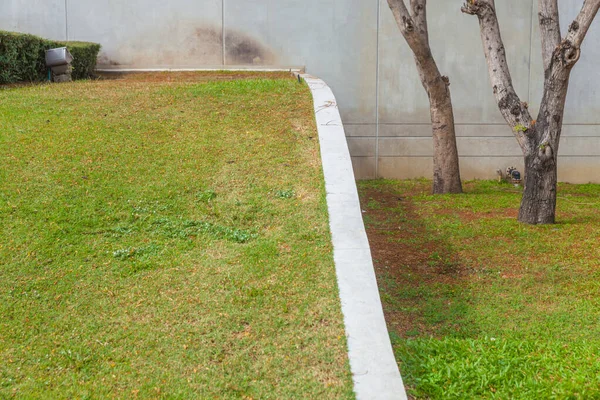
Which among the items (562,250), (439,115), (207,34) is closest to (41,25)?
(207,34)

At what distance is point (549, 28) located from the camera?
7.52 meters

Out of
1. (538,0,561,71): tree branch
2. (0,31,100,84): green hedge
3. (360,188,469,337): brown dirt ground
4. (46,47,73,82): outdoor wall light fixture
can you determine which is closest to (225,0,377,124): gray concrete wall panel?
(0,31,100,84): green hedge

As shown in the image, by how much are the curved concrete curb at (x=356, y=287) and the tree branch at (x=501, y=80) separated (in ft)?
6.25

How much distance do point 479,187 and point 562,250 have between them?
162 inches

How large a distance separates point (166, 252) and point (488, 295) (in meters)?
2.71

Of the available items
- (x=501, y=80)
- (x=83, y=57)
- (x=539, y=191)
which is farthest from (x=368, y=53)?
(x=539, y=191)

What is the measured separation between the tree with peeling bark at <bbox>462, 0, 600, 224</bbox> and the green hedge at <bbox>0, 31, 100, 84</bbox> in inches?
241

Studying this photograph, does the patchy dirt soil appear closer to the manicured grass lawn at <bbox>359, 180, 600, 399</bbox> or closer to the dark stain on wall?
the dark stain on wall

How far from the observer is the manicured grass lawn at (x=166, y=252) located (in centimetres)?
417

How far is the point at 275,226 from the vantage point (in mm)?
5992

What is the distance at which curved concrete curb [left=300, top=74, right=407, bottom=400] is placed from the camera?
401 centimetres

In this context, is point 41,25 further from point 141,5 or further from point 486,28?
point 486,28

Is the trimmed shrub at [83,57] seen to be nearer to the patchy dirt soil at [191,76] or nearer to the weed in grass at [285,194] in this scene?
the patchy dirt soil at [191,76]

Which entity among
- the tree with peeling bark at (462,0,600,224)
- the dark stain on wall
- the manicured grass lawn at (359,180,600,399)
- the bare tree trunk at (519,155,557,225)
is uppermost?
the dark stain on wall
